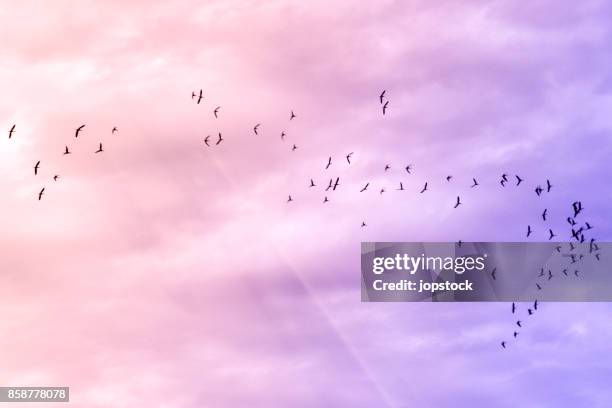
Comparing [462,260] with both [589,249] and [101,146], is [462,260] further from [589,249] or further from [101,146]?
[101,146]

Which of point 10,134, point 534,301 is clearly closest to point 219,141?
point 10,134

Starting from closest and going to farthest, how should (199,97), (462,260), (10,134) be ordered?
(10,134) < (199,97) < (462,260)

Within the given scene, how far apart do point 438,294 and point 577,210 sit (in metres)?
23.7

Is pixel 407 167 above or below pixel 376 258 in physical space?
above

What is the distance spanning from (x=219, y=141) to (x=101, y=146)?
54.2 ft

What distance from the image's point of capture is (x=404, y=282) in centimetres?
14138

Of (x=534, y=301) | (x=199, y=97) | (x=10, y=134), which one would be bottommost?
(x=534, y=301)

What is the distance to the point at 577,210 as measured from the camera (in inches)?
5335

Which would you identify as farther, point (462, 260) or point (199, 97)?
point (462, 260)

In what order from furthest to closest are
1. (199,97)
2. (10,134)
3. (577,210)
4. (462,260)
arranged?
(462,260), (577,210), (199,97), (10,134)

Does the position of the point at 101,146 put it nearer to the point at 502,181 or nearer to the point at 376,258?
the point at 376,258

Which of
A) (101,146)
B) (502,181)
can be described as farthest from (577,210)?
(101,146)

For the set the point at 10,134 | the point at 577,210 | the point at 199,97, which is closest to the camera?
the point at 10,134

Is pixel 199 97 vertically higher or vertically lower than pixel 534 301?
higher
